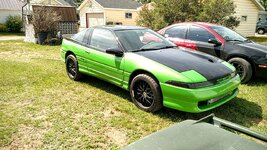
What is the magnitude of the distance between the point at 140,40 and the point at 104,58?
2.87 feet

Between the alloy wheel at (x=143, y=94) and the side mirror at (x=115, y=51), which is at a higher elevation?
the side mirror at (x=115, y=51)

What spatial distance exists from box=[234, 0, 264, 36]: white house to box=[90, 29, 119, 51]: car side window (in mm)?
17770

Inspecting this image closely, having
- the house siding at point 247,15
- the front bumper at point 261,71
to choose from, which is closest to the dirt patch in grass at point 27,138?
the front bumper at point 261,71

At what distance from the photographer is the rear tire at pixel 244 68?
573cm

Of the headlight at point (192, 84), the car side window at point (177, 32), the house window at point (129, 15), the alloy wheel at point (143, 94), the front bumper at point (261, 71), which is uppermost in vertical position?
the house window at point (129, 15)

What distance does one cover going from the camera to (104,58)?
4.84 m

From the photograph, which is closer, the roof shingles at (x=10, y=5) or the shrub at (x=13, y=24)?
the shrub at (x=13, y=24)

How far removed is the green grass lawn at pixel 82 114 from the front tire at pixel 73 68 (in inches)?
7.2

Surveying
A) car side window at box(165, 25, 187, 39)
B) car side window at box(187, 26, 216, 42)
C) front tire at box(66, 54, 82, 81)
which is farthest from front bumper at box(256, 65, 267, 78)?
front tire at box(66, 54, 82, 81)

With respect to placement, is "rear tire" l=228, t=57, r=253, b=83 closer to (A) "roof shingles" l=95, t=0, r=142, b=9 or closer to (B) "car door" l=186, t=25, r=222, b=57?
(B) "car door" l=186, t=25, r=222, b=57

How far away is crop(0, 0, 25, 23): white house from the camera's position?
2792 centimetres

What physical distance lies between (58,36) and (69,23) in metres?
3.83

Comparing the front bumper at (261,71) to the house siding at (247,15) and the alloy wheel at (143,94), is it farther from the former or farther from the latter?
the house siding at (247,15)

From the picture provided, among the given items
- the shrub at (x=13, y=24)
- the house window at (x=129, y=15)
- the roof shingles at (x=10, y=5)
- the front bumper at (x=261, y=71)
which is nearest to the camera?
the front bumper at (x=261, y=71)
